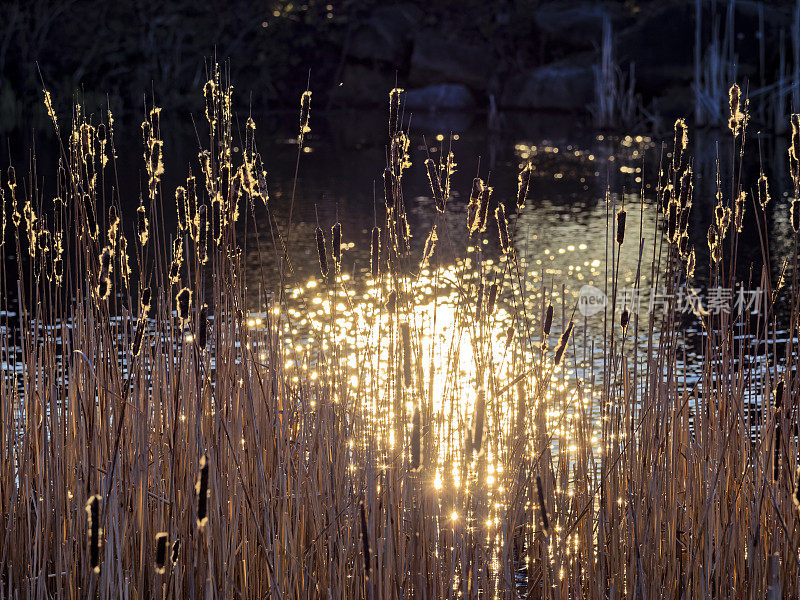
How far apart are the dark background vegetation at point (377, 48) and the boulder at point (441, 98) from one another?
0.03 meters

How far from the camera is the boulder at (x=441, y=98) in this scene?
64.4 ft

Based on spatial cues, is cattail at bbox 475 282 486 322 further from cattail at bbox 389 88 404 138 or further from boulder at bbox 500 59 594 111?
boulder at bbox 500 59 594 111

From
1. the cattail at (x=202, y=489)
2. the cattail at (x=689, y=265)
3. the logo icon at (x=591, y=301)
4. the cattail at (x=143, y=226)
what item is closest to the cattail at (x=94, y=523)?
the cattail at (x=202, y=489)

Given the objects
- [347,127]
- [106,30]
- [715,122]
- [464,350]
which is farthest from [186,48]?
[464,350]

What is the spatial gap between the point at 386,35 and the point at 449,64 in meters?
1.40

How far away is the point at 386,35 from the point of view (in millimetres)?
20641

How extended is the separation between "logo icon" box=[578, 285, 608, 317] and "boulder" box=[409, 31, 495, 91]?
1432cm

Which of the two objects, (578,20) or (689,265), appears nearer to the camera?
(689,265)

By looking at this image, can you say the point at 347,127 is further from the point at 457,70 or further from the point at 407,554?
the point at 407,554

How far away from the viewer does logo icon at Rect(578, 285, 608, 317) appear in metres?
6.02

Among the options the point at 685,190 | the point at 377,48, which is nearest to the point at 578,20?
the point at 377,48

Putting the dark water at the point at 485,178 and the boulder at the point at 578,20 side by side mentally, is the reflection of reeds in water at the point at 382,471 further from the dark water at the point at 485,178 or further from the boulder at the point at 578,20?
the boulder at the point at 578,20

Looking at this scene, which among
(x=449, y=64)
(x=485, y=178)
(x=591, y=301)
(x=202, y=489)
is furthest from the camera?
(x=449, y=64)

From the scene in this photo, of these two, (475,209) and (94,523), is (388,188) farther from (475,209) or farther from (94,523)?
(94,523)
